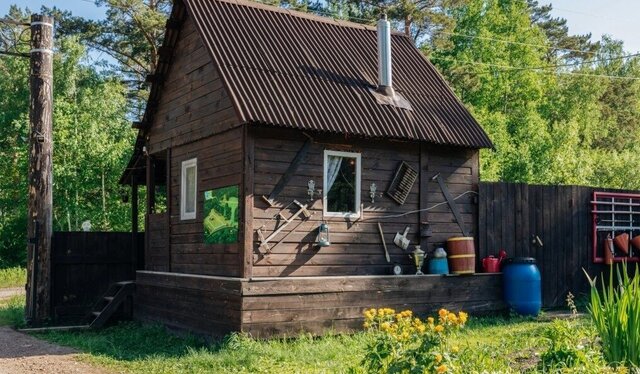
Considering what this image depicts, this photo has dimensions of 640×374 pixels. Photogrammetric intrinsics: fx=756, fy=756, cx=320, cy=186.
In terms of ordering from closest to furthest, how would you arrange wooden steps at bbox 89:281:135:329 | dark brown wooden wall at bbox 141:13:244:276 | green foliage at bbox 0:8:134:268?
dark brown wooden wall at bbox 141:13:244:276 → wooden steps at bbox 89:281:135:329 → green foliage at bbox 0:8:134:268

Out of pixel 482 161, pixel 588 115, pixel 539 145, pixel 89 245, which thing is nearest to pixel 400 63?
pixel 89 245

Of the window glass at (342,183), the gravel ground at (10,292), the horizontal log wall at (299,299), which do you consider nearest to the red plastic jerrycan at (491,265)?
the horizontal log wall at (299,299)

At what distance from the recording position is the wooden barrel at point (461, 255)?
12945 mm

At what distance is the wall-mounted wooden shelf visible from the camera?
49.8ft

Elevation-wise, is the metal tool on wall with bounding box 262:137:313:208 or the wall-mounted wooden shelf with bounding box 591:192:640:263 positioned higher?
the metal tool on wall with bounding box 262:137:313:208

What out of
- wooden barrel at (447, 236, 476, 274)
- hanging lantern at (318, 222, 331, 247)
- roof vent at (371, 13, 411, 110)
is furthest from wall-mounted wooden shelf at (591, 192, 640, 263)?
A: hanging lantern at (318, 222, 331, 247)

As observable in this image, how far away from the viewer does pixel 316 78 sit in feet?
42.3

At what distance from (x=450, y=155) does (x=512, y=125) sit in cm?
2283

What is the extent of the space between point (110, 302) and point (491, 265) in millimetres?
7044

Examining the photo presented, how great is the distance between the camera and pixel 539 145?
31266 mm

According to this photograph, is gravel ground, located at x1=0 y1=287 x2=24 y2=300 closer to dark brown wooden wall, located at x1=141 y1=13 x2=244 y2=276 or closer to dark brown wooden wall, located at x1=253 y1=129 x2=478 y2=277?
dark brown wooden wall, located at x1=141 y1=13 x2=244 y2=276

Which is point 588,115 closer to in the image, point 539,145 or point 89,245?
point 539,145

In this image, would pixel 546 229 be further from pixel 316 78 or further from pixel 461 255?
pixel 316 78

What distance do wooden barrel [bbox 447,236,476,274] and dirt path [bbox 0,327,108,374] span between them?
243 inches
